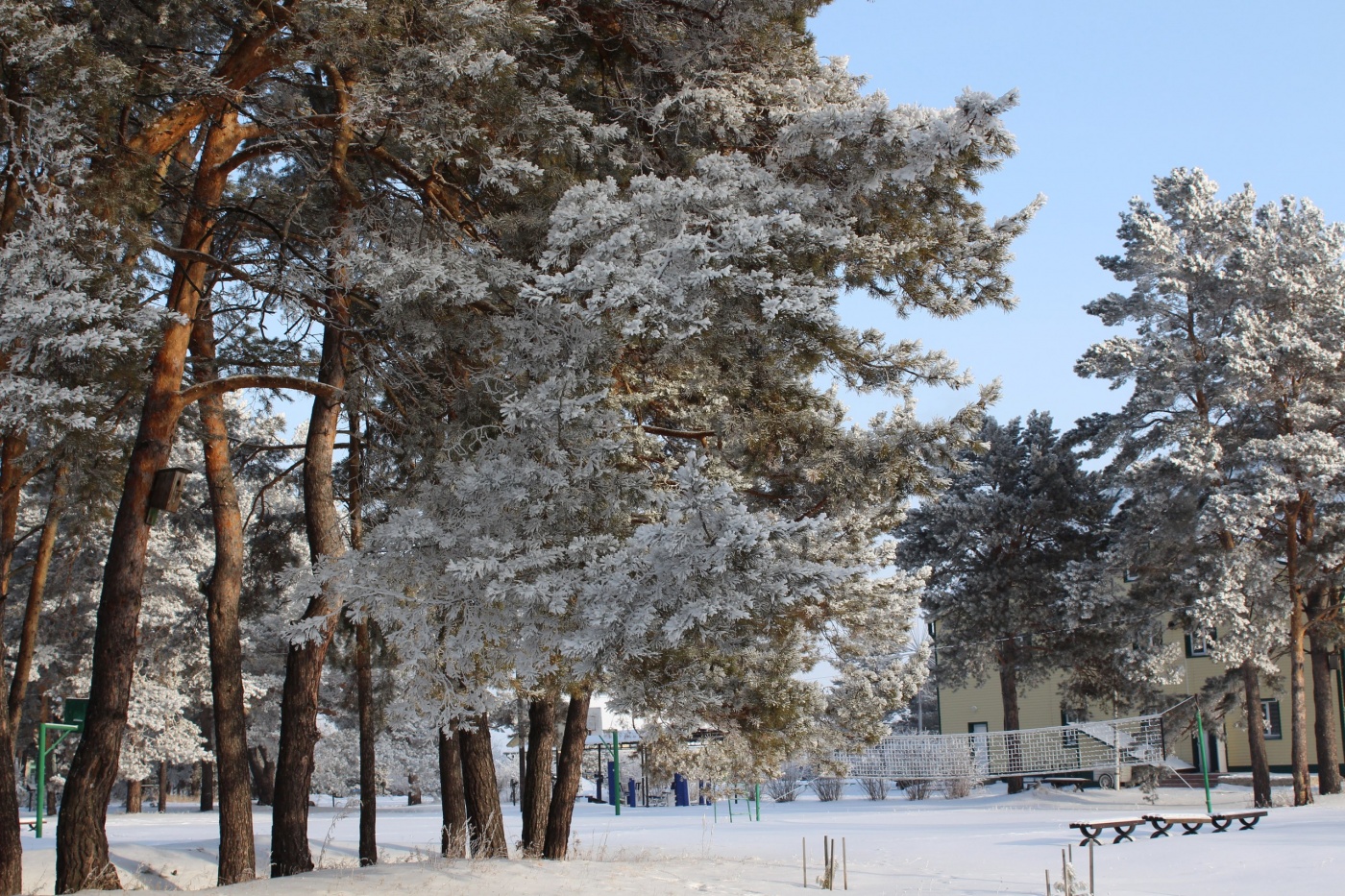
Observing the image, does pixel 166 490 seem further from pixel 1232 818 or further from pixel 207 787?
pixel 207 787

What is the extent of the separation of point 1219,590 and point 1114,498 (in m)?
8.02

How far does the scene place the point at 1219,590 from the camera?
21.8 metres

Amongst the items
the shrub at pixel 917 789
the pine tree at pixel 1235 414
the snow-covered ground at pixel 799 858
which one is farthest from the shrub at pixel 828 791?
the pine tree at pixel 1235 414

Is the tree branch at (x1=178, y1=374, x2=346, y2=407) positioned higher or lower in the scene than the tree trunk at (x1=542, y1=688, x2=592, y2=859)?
higher

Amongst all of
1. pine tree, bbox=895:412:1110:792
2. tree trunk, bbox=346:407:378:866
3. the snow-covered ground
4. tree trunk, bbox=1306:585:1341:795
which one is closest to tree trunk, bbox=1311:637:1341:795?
tree trunk, bbox=1306:585:1341:795

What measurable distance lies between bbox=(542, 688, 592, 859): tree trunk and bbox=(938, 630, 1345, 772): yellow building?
21457 millimetres

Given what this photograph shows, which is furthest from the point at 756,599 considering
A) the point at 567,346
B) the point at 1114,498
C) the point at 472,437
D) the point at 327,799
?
the point at 327,799

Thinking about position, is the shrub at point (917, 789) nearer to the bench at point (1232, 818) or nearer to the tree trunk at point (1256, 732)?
the tree trunk at point (1256, 732)

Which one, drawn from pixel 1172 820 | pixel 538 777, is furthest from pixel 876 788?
pixel 538 777

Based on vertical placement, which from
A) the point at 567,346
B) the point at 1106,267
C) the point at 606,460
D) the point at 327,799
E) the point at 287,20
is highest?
the point at 1106,267

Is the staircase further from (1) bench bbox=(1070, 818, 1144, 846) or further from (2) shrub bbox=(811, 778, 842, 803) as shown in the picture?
Answer: (1) bench bbox=(1070, 818, 1144, 846)

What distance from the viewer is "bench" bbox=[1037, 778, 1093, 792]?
31486 millimetres

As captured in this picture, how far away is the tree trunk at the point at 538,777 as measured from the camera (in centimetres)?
1355

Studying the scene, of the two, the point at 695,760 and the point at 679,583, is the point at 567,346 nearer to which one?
the point at 679,583
